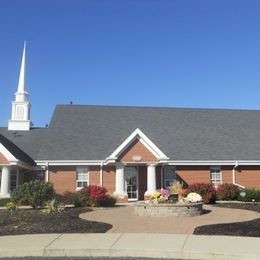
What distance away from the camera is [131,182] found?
1258 inches

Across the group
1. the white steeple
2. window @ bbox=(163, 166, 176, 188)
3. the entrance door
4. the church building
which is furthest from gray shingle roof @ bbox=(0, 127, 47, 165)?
window @ bbox=(163, 166, 176, 188)

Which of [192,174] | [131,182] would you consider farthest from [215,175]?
[131,182]

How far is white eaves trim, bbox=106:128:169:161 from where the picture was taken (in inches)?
1177

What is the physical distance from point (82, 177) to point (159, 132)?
24.1ft

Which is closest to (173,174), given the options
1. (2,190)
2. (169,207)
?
(2,190)

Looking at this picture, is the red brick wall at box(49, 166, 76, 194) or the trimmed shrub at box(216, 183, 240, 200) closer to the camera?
the trimmed shrub at box(216, 183, 240, 200)

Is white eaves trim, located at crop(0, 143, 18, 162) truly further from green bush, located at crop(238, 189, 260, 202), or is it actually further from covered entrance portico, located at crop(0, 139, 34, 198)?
green bush, located at crop(238, 189, 260, 202)

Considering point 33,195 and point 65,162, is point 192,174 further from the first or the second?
point 33,195

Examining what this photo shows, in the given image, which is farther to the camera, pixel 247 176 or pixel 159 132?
pixel 159 132

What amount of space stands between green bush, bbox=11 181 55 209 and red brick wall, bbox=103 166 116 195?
9.41 meters

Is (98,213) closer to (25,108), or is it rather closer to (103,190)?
(103,190)

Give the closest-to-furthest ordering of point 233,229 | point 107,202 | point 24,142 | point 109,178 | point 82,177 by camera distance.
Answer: point 233,229, point 107,202, point 109,178, point 82,177, point 24,142

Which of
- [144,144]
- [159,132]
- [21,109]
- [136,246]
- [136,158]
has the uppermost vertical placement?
[21,109]

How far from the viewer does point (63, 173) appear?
31.5 meters
